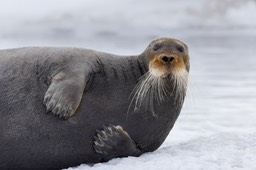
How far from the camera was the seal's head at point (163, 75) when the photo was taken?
20.1ft

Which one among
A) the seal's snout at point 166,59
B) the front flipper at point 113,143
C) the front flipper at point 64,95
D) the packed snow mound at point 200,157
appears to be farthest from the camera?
the seal's snout at point 166,59

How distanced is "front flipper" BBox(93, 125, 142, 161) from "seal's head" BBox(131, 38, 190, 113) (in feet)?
1.09

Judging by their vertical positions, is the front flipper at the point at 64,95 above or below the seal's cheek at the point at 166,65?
below

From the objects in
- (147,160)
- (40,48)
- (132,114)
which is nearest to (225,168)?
(147,160)

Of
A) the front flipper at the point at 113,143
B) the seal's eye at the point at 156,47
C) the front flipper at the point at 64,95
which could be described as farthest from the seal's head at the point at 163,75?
the front flipper at the point at 64,95

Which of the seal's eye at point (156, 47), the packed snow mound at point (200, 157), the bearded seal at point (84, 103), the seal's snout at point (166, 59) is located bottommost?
the packed snow mound at point (200, 157)

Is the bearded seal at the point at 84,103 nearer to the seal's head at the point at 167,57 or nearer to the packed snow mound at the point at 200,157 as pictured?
the seal's head at the point at 167,57

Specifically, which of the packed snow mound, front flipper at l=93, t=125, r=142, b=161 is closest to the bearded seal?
front flipper at l=93, t=125, r=142, b=161

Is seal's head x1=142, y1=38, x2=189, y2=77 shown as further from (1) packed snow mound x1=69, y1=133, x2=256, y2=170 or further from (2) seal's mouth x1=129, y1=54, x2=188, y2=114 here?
(1) packed snow mound x1=69, y1=133, x2=256, y2=170

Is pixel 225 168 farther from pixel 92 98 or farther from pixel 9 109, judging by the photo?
pixel 9 109

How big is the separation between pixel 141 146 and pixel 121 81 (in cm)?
56

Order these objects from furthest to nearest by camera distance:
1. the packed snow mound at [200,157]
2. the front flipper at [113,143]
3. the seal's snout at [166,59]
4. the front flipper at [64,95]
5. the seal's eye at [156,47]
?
the seal's eye at [156,47], the seal's snout at [166,59], the front flipper at [113,143], the front flipper at [64,95], the packed snow mound at [200,157]

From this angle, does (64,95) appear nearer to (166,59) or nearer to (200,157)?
(166,59)

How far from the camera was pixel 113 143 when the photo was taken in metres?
5.98
